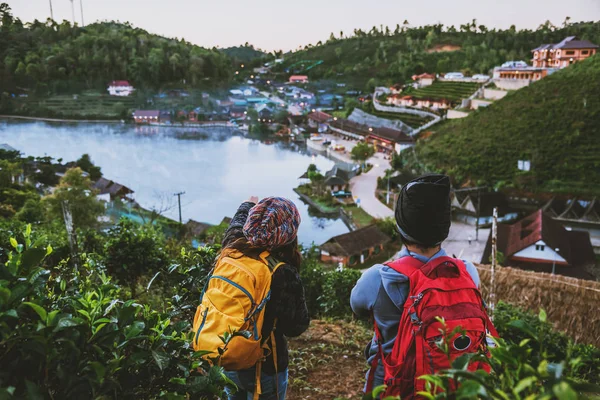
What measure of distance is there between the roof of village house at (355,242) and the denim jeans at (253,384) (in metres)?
10.5

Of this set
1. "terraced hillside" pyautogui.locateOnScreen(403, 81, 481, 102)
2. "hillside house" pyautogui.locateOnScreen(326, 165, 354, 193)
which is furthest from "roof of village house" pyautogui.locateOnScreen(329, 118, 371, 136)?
"hillside house" pyautogui.locateOnScreen(326, 165, 354, 193)

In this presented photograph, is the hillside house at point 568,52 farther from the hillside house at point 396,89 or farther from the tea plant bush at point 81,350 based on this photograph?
the tea plant bush at point 81,350

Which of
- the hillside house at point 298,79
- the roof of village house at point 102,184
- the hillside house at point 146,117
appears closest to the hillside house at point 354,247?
the roof of village house at point 102,184

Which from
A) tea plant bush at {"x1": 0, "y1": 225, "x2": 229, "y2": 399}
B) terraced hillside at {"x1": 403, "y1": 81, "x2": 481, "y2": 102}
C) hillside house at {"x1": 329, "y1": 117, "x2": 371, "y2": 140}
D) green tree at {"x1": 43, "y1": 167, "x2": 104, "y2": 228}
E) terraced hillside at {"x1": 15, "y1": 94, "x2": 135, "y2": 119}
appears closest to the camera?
tea plant bush at {"x1": 0, "y1": 225, "x2": 229, "y2": 399}

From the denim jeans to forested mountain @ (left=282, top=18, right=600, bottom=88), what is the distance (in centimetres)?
3613

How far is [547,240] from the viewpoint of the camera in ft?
32.2

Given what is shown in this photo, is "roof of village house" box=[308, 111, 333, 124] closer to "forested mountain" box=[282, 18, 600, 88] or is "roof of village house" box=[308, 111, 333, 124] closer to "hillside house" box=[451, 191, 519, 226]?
"forested mountain" box=[282, 18, 600, 88]

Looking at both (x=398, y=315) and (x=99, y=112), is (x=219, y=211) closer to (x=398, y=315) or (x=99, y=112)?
(x=398, y=315)

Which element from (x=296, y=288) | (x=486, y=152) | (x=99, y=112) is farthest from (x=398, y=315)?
(x=99, y=112)

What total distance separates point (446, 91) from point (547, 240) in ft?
71.3

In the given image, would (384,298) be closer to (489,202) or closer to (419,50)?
(489,202)

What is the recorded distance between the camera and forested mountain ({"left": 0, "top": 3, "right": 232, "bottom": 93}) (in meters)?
42.5

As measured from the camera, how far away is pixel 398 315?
1.02 metres

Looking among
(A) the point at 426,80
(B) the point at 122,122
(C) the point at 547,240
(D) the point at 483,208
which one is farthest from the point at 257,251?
(B) the point at 122,122
